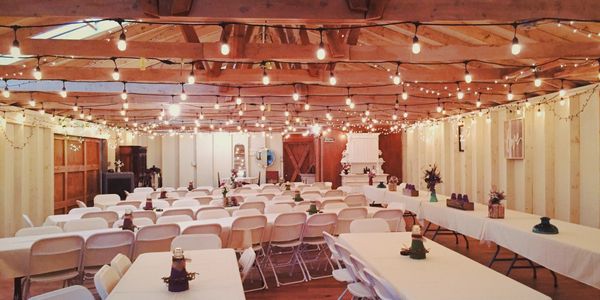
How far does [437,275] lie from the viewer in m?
3.34

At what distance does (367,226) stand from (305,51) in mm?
2502

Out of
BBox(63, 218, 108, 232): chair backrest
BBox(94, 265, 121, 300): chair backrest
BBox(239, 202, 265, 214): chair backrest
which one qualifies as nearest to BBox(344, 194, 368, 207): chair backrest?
BBox(239, 202, 265, 214): chair backrest

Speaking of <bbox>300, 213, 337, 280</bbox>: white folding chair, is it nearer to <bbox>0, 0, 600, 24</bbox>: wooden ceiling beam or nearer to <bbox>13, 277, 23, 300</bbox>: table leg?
<bbox>0, 0, 600, 24</bbox>: wooden ceiling beam

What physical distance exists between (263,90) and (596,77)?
5.76 m

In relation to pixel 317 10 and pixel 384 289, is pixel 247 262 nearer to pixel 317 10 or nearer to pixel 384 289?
pixel 384 289

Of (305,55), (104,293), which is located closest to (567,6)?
(305,55)

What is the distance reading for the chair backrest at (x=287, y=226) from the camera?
247 inches

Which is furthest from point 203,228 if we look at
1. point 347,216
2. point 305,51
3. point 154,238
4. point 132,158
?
point 132,158

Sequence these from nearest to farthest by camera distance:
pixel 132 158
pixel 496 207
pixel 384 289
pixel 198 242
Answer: pixel 384 289, pixel 198 242, pixel 496 207, pixel 132 158

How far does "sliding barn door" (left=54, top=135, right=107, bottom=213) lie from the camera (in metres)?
11.9

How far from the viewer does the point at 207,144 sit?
63.5 ft

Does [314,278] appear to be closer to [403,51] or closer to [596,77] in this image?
[403,51]

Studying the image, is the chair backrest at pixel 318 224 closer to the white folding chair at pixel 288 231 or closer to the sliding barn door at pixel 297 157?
the white folding chair at pixel 288 231

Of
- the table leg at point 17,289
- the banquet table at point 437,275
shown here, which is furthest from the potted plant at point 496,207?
the table leg at point 17,289
